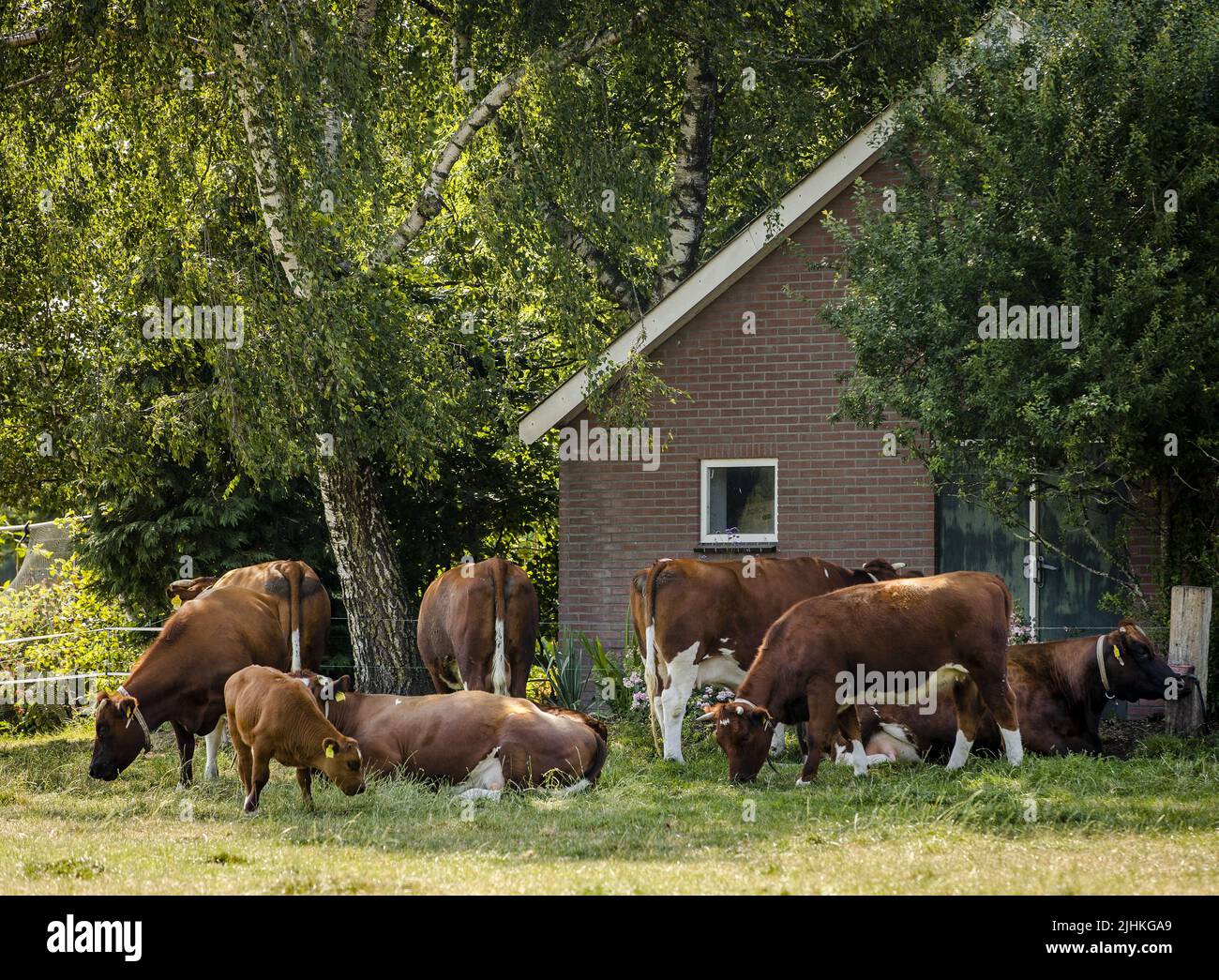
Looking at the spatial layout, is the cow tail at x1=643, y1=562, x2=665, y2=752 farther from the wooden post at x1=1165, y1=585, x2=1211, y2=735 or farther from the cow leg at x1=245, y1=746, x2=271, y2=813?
the wooden post at x1=1165, y1=585, x2=1211, y2=735

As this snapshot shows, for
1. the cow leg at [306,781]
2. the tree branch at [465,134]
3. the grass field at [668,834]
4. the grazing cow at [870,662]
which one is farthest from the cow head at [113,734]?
the tree branch at [465,134]

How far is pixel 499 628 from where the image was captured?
45.6 ft

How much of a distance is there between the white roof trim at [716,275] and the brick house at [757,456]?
0.05ft

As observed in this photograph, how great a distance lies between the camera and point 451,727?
11062 mm

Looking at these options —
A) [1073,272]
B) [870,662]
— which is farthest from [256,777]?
[1073,272]

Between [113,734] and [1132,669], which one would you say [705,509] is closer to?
[1132,669]

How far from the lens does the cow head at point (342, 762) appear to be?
397 inches

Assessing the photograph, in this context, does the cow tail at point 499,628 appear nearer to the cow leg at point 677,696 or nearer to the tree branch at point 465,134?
the cow leg at point 677,696

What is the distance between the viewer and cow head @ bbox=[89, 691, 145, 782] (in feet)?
37.9

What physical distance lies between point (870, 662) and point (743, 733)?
1111 mm

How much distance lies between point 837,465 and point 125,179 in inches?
306

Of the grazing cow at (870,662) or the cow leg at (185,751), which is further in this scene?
the cow leg at (185,751)

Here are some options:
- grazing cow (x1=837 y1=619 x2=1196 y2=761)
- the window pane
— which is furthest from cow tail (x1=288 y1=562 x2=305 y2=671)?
grazing cow (x1=837 y1=619 x2=1196 y2=761)
